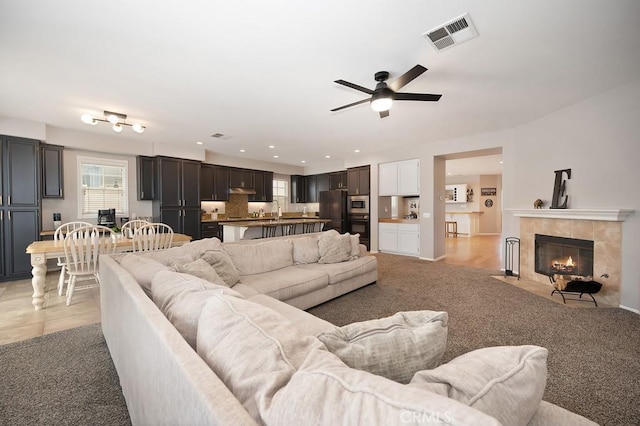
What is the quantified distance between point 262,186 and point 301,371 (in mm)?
7970

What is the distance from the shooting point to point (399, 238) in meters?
6.64

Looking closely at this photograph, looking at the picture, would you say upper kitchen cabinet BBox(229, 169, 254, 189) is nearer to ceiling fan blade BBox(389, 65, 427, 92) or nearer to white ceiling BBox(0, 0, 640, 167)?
white ceiling BBox(0, 0, 640, 167)

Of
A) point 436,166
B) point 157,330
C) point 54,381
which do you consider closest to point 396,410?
point 157,330

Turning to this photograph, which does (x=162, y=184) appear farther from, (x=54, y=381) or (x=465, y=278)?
(x=465, y=278)

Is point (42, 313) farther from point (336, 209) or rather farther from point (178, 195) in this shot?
point (336, 209)

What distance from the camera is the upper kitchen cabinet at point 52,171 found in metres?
4.83

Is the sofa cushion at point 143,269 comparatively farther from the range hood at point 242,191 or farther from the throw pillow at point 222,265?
the range hood at point 242,191

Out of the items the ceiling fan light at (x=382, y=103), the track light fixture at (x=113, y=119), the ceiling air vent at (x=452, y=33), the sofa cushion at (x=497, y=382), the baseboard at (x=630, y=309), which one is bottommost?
the baseboard at (x=630, y=309)

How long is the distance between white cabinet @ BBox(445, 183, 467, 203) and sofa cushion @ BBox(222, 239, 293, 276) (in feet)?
32.9

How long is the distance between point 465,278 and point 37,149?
7.48 metres

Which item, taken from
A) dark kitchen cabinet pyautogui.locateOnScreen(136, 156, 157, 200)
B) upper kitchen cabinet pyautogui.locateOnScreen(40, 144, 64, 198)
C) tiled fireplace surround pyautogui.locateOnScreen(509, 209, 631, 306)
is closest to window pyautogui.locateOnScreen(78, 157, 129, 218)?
dark kitchen cabinet pyautogui.locateOnScreen(136, 156, 157, 200)

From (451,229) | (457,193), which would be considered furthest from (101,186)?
(457,193)

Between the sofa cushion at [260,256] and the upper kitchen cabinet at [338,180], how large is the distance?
5.02 m

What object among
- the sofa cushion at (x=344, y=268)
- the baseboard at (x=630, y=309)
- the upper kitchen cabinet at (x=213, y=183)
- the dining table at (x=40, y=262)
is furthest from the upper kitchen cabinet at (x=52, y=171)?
the baseboard at (x=630, y=309)
